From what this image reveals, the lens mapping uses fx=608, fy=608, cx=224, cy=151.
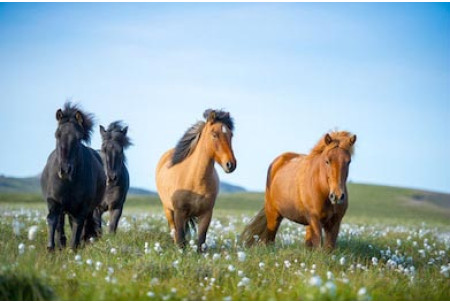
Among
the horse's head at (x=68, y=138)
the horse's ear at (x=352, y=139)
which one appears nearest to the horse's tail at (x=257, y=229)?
the horse's ear at (x=352, y=139)

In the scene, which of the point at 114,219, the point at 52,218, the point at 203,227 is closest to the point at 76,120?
the point at 52,218

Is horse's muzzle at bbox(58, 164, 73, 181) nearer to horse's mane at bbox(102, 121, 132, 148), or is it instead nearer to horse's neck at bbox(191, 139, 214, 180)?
horse's neck at bbox(191, 139, 214, 180)

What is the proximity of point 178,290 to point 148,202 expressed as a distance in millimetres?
34776

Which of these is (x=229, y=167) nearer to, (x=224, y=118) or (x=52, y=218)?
(x=224, y=118)

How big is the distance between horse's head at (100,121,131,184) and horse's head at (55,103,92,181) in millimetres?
2654

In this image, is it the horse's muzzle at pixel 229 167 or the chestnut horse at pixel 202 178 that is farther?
the chestnut horse at pixel 202 178

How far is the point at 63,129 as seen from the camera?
32.4 feet

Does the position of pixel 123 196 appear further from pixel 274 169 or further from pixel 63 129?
pixel 63 129

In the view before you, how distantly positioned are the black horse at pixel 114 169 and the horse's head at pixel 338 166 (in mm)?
4780

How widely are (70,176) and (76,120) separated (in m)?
0.98

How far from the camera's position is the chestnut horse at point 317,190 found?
401 inches

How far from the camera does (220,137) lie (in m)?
10.8

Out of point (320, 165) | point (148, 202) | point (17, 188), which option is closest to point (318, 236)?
point (320, 165)

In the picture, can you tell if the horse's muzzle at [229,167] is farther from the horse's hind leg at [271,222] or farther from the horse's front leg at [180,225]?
the horse's hind leg at [271,222]
